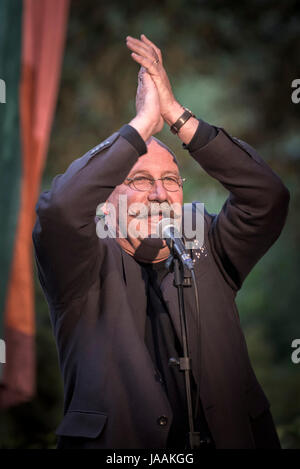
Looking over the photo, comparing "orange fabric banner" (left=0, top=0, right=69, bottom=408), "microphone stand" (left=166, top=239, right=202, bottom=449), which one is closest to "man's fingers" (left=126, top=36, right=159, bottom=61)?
"microphone stand" (left=166, top=239, right=202, bottom=449)

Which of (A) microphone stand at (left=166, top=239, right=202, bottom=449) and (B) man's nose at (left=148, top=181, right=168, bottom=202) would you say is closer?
(A) microphone stand at (left=166, top=239, right=202, bottom=449)

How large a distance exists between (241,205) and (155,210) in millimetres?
363

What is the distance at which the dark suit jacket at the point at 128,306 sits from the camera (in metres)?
1.83

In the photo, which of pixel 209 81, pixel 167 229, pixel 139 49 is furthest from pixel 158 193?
pixel 209 81

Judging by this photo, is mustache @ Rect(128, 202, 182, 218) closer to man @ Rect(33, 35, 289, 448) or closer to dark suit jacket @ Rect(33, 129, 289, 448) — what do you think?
man @ Rect(33, 35, 289, 448)

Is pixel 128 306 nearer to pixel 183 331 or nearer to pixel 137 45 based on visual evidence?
pixel 183 331

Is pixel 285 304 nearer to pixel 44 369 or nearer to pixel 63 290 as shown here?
pixel 44 369

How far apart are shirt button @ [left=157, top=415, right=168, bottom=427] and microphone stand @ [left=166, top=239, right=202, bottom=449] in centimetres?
14

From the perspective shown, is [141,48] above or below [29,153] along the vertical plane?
above

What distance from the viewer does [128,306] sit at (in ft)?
6.69

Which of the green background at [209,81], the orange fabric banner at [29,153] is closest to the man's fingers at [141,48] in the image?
the orange fabric banner at [29,153]

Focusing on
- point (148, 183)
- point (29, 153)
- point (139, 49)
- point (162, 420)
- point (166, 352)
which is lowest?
point (162, 420)

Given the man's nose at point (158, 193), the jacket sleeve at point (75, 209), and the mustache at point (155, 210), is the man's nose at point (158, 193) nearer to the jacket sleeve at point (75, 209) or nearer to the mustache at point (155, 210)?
the mustache at point (155, 210)

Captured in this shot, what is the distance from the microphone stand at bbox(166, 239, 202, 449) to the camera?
5.33 ft
